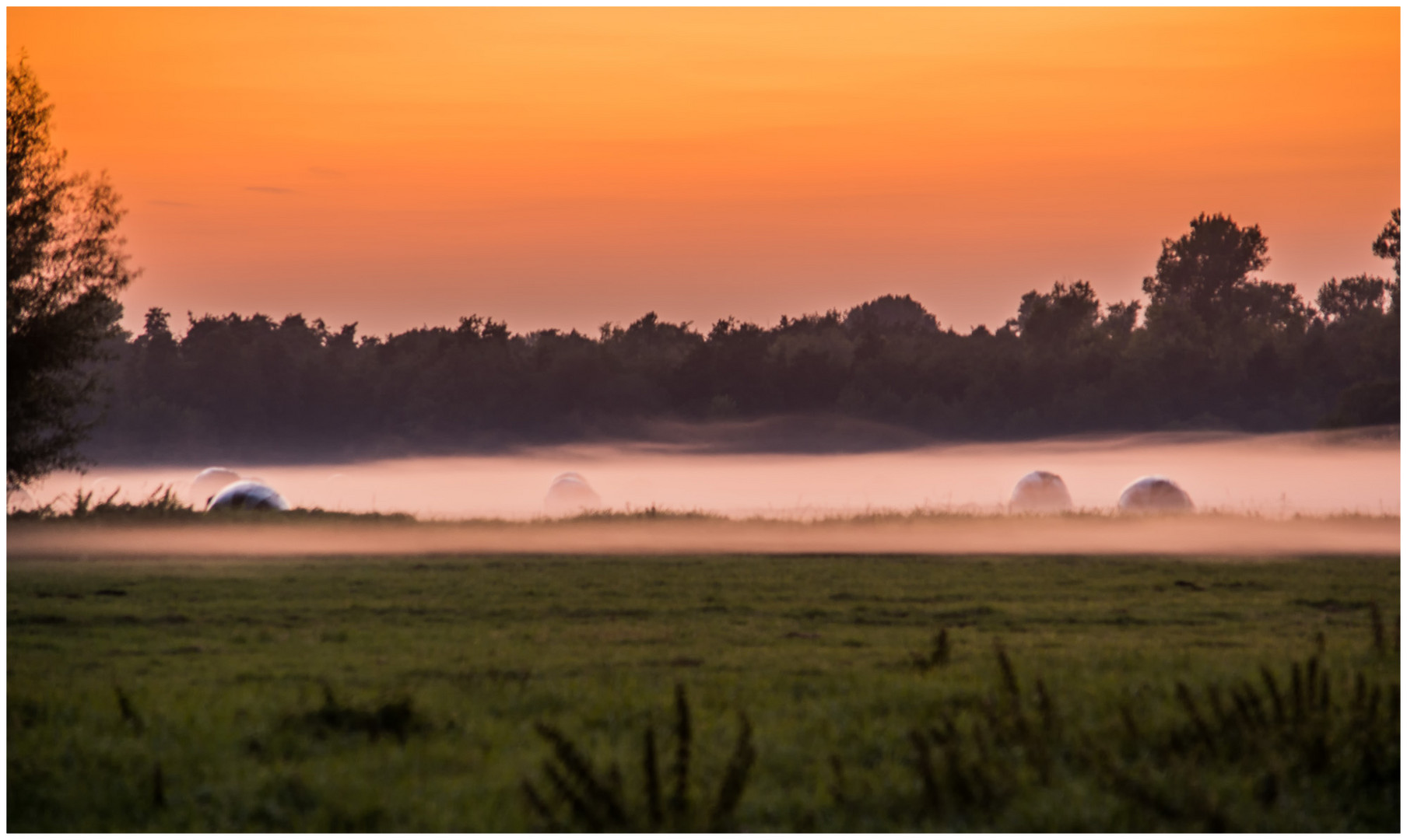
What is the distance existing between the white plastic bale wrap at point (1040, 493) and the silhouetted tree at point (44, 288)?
1159 inches

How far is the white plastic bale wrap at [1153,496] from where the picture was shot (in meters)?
43.0

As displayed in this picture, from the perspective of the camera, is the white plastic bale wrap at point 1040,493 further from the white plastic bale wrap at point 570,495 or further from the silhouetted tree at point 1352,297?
the silhouetted tree at point 1352,297

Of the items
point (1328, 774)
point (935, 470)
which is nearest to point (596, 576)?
point (1328, 774)

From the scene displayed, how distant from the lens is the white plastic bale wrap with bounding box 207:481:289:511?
1564 inches

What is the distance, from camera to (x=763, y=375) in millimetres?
75875

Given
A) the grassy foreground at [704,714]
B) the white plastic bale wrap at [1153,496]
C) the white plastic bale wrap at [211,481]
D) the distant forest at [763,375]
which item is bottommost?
the grassy foreground at [704,714]

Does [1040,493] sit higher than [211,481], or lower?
lower

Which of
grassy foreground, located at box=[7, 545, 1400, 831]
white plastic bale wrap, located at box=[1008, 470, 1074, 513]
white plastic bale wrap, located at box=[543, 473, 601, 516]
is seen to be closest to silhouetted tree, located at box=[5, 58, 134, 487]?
grassy foreground, located at box=[7, 545, 1400, 831]

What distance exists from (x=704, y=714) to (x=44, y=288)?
2728cm

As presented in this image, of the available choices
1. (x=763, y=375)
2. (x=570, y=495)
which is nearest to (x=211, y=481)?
(x=570, y=495)

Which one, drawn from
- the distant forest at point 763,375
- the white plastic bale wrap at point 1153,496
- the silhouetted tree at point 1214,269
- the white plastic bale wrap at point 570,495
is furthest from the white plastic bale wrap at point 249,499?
the silhouetted tree at point 1214,269

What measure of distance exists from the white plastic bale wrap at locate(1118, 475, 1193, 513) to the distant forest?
1145 inches

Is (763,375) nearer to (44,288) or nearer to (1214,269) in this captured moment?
(1214,269)

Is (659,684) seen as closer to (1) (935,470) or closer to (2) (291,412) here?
(1) (935,470)
